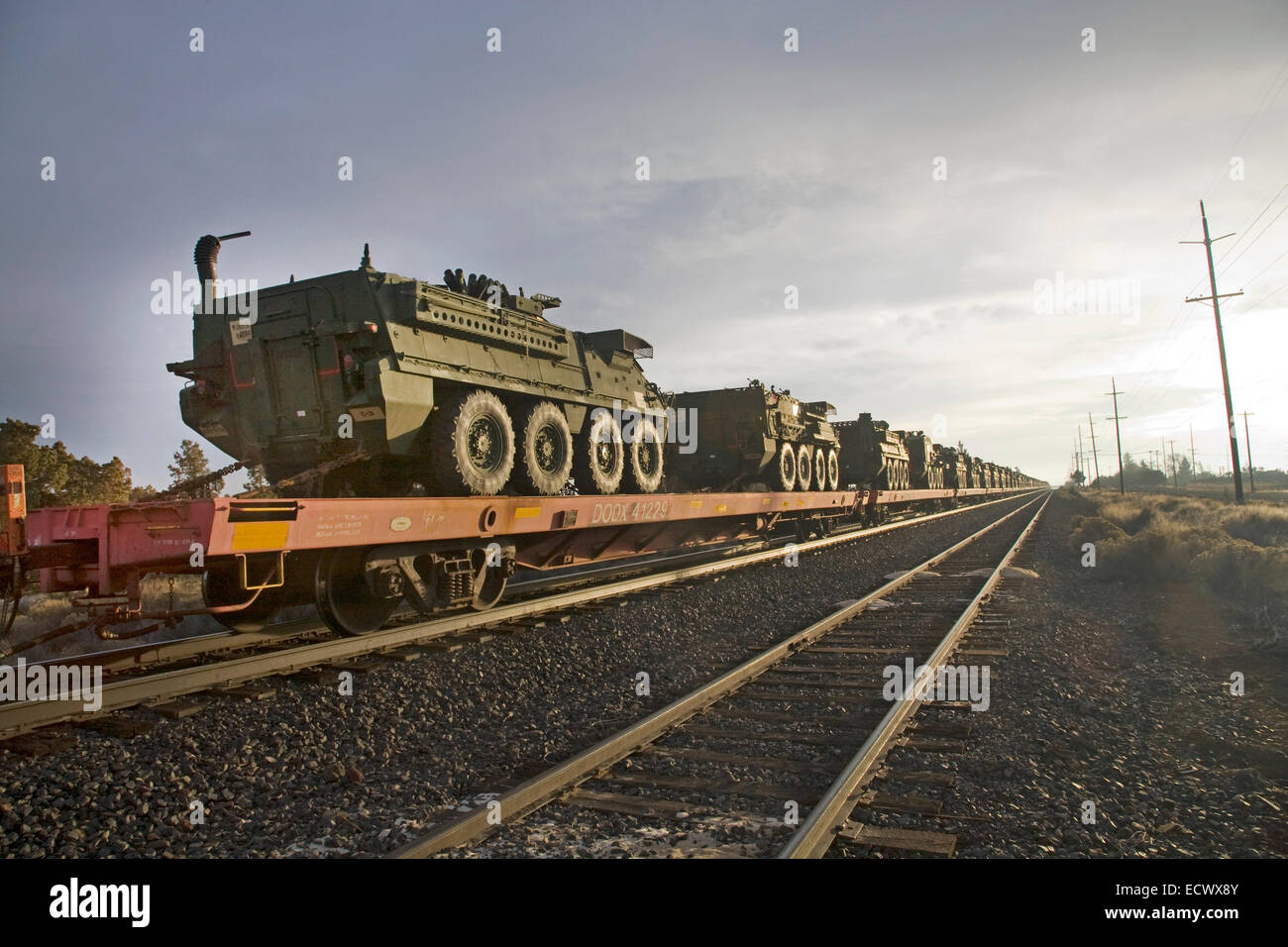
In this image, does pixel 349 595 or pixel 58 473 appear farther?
pixel 58 473

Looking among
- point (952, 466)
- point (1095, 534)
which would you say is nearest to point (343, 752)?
point (1095, 534)

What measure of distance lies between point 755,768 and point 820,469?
16.4m

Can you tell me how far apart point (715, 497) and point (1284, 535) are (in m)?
14.1

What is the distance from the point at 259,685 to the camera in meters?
5.05

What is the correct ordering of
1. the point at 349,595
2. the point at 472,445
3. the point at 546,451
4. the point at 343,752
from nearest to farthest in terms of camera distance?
the point at 343,752 → the point at 349,595 → the point at 472,445 → the point at 546,451

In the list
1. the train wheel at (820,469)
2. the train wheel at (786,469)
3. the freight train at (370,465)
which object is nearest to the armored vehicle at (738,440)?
the train wheel at (786,469)

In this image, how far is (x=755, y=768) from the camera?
153 inches

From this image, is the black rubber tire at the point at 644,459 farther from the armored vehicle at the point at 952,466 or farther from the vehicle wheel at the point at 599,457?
the armored vehicle at the point at 952,466

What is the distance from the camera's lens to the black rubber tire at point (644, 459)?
1053 cm

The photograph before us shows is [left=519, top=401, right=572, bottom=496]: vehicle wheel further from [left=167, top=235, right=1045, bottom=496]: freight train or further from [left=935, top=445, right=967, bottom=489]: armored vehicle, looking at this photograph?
[left=935, top=445, right=967, bottom=489]: armored vehicle

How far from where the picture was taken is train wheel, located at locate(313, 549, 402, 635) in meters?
6.06

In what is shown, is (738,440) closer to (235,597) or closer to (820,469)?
(820,469)
